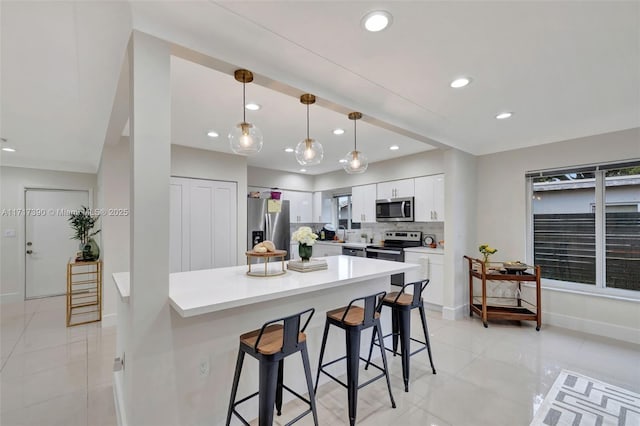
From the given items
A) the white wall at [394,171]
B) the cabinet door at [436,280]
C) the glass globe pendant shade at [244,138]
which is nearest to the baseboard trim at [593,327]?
the cabinet door at [436,280]

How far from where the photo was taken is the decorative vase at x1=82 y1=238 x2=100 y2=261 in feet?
13.5

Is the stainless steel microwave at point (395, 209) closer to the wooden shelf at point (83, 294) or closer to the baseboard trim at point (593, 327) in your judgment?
the baseboard trim at point (593, 327)

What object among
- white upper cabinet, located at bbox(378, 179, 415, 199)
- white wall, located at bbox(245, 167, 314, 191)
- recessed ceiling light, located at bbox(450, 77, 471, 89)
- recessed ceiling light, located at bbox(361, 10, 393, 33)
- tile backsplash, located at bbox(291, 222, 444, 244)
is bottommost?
tile backsplash, located at bbox(291, 222, 444, 244)

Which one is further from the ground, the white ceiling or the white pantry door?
the white ceiling

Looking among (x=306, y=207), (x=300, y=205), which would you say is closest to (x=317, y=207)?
(x=306, y=207)

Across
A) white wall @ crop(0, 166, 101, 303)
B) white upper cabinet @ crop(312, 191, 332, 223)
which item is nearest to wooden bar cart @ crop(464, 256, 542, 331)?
white upper cabinet @ crop(312, 191, 332, 223)

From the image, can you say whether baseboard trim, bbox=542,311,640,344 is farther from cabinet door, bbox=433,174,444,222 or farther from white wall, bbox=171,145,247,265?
white wall, bbox=171,145,247,265

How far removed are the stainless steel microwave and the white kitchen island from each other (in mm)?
2817

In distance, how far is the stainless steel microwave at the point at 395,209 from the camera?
4965mm

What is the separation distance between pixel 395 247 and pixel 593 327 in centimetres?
262

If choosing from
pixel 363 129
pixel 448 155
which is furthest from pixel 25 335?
pixel 448 155

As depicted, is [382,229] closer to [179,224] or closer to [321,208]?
[321,208]

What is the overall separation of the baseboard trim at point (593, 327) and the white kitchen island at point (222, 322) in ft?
10.2

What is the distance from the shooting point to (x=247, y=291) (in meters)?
1.80
